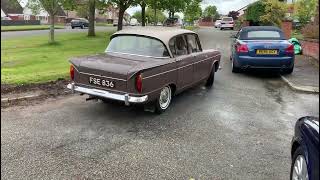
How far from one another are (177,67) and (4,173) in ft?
13.2

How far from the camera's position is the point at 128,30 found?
806 cm

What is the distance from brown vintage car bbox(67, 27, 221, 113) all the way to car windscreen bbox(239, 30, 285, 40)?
395 centimetres

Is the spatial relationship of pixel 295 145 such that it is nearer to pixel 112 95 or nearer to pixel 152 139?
pixel 152 139

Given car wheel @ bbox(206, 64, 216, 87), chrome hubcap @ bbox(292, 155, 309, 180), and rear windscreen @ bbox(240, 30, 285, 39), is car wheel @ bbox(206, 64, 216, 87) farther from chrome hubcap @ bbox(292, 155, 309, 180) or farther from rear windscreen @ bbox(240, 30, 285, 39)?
chrome hubcap @ bbox(292, 155, 309, 180)

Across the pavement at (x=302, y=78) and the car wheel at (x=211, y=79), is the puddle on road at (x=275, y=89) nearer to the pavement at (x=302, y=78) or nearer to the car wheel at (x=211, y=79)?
the pavement at (x=302, y=78)

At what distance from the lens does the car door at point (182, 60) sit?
766cm

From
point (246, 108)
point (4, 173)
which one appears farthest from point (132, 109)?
point (4, 173)

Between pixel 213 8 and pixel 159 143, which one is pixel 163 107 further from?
pixel 213 8

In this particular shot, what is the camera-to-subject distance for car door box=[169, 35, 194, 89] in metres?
7.66

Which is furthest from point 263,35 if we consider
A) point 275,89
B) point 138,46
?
point 138,46

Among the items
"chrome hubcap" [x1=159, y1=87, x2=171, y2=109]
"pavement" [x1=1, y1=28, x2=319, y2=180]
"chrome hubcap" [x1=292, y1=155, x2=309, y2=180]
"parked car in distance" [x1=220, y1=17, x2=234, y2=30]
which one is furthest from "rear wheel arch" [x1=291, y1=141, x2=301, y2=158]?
"parked car in distance" [x1=220, y1=17, x2=234, y2=30]

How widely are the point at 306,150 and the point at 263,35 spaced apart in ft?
30.5

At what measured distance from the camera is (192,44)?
8.78 metres

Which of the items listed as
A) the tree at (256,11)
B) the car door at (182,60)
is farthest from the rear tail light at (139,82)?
the tree at (256,11)
